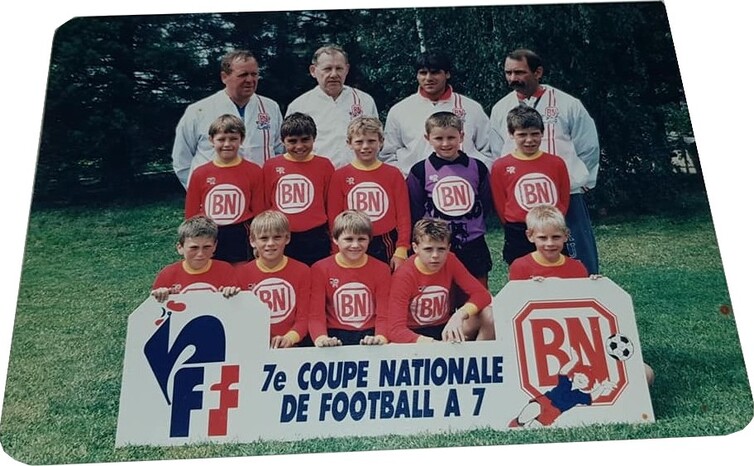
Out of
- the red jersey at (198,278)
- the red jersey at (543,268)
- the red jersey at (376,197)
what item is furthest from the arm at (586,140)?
the red jersey at (198,278)

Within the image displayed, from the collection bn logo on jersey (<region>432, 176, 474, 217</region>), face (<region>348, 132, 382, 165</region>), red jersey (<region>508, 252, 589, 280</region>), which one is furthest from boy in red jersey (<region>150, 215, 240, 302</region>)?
red jersey (<region>508, 252, 589, 280</region>)

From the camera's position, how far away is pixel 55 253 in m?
3.90

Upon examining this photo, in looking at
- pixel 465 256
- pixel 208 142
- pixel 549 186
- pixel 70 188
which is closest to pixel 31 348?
pixel 70 188

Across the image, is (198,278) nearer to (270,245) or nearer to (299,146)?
(270,245)

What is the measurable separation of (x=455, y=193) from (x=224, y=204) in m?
1.22

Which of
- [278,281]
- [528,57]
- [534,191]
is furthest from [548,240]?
[278,281]

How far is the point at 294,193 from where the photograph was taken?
385 cm

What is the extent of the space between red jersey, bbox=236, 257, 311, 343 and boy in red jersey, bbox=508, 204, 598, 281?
105 centimetres

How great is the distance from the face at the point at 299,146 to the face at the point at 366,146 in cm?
22

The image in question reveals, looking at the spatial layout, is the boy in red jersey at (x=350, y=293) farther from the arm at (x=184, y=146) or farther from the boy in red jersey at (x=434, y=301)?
the arm at (x=184, y=146)

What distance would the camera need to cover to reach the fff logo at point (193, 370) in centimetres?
328

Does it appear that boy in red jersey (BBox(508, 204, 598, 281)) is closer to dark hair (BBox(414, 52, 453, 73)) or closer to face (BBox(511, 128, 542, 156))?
face (BBox(511, 128, 542, 156))

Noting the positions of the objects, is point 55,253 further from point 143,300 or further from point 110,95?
point 110,95

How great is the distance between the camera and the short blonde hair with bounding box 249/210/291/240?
370cm
